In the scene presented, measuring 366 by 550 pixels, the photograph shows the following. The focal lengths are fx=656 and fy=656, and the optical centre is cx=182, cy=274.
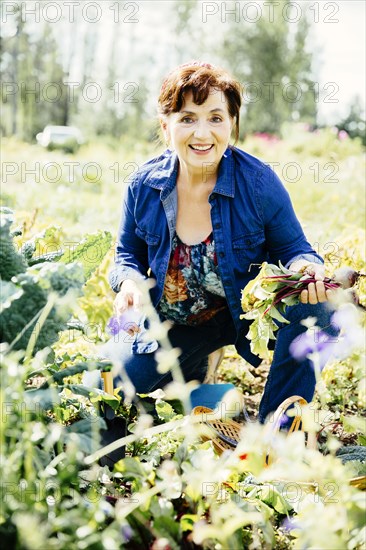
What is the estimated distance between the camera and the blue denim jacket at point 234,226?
2.38 meters

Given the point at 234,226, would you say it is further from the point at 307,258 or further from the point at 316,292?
the point at 316,292

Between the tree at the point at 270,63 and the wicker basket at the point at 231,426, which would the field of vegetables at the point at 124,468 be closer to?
the wicker basket at the point at 231,426

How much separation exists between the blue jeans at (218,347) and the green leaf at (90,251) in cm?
71

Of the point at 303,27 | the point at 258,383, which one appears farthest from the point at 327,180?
the point at 303,27

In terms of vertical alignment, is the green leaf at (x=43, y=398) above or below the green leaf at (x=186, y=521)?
above

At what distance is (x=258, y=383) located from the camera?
3082mm

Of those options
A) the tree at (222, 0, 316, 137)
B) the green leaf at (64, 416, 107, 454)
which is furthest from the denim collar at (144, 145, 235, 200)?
the tree at (222, 0, 316, 137)

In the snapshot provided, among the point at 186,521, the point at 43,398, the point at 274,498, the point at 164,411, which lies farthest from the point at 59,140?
the point at 186,521

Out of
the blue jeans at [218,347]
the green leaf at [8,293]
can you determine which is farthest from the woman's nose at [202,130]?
the green leaf at [8,293]

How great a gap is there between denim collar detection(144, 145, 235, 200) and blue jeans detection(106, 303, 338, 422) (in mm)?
479

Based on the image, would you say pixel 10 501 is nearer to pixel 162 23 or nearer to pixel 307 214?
pixel 307 214

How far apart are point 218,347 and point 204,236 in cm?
47

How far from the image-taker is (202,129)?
2.35 meters

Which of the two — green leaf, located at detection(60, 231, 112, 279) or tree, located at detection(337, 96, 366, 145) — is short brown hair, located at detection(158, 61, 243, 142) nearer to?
green leaf, located at detection(60, 231, 112, 279)
